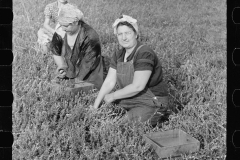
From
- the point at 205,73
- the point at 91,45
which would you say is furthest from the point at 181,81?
the point at 91,45

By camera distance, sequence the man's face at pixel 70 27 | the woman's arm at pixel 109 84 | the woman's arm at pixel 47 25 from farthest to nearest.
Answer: the woman's arm at pixel 47 25 → the man's face at pixel 70 27 → the woman's arm at pixel 109 84

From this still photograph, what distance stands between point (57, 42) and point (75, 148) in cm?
232

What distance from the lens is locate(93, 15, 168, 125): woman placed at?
147 inches

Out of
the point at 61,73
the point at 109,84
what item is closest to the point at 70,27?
the point at 61,73

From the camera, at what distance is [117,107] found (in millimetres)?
4164

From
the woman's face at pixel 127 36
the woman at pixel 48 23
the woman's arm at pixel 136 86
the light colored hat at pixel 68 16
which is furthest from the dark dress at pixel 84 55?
the woman's face at pixel 127 36

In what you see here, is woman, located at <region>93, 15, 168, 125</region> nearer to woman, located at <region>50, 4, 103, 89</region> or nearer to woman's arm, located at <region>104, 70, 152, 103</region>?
woman's arm, located at <region>104, 70, 152, 103</region>

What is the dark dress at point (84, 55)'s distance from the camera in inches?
194

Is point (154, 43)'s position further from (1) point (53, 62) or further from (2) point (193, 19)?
(1) point (53, 62)

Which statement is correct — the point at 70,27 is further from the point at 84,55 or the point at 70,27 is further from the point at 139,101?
the point at 139,101

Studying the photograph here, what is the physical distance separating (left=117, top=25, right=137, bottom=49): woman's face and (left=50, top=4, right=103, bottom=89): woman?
1.17 m

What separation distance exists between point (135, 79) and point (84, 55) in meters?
1.47

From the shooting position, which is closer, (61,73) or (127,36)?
(127,36)

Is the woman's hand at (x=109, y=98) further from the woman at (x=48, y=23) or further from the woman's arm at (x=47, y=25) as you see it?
the woman's arm at (x=47, y=25)
